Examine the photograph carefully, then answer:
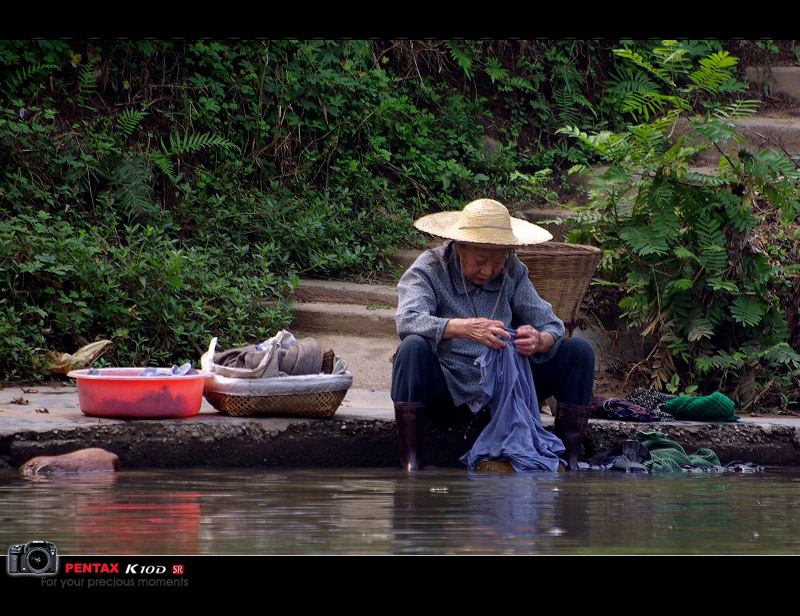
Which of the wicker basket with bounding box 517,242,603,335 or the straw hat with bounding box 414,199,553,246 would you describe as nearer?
the straw hat with bounding box 414,199,553,246

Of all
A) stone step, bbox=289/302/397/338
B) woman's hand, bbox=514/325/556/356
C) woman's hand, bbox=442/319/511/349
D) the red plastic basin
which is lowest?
stone step, bbox=289/302/397/338

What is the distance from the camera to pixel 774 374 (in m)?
6.60

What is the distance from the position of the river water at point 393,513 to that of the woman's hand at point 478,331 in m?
0.62

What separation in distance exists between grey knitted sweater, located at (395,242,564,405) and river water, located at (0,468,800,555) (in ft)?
1.63

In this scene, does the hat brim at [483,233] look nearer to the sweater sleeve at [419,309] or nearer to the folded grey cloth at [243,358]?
the sweater sleeve at [419,309]

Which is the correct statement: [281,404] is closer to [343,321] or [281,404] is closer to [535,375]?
[535,375]

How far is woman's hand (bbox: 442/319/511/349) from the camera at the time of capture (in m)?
4.64

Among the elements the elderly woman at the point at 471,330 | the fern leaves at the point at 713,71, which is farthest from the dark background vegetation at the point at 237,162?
the elderly woman at the point at 471,330

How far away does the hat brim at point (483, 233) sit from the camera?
4742mm

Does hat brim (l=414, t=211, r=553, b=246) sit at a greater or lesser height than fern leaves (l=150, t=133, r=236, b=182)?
lesser

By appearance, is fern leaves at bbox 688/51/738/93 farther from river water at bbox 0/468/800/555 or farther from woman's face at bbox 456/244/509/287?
river water at bbox 0/468/800/555
